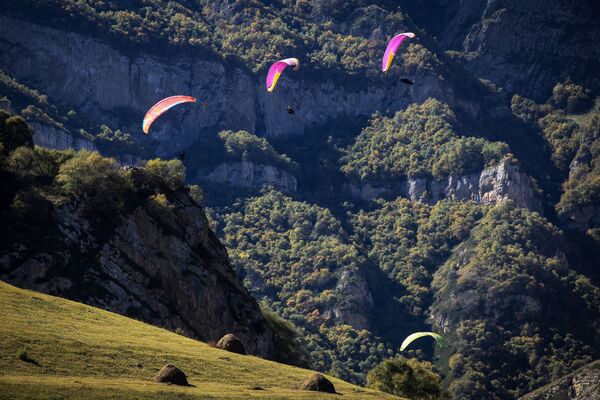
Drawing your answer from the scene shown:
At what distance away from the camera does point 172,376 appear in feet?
236

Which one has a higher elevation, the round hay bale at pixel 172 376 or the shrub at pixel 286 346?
the shrub at pixel 286 346

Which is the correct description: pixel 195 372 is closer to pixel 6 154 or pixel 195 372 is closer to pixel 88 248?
pixel 88 248

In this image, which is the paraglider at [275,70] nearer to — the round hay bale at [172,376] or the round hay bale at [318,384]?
the round hay bale at [318,384]

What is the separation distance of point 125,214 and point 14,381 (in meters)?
58.0

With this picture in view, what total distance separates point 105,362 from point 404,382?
45.5 meters

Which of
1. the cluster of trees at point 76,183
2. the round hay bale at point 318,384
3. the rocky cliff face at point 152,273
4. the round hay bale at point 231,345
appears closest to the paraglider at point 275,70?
the cluster of trees at point 76,183

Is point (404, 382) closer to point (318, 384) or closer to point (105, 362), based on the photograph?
point (318, 384)

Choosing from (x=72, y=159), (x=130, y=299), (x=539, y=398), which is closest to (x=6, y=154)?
(x=72, y=159)

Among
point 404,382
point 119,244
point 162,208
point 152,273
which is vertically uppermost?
point 162,208

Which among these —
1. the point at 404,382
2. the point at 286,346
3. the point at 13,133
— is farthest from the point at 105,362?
the point at 286,346

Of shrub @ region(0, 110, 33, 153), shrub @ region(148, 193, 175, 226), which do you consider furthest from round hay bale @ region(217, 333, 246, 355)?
shrub @ region(0, 110, 33, 153)

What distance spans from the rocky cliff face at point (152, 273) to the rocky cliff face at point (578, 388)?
37424 millimetres

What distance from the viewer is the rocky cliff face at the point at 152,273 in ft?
343

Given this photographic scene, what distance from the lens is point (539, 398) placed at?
525ft
